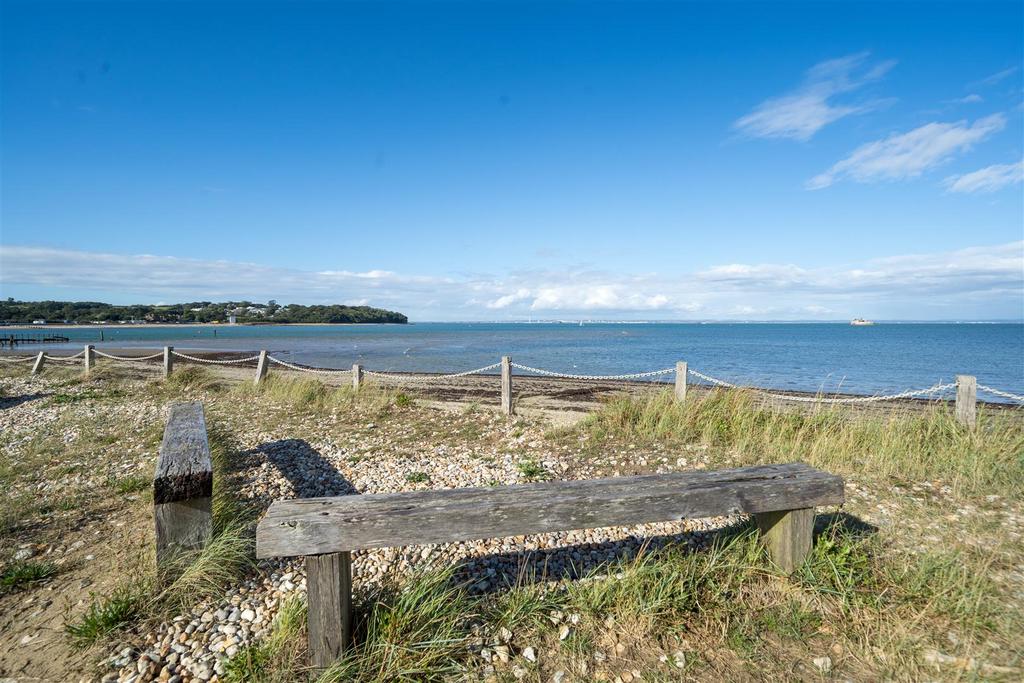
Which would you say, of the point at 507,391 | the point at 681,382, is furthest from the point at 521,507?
the point at 507,391

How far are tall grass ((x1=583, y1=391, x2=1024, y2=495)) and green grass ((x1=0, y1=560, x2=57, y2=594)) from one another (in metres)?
5.99

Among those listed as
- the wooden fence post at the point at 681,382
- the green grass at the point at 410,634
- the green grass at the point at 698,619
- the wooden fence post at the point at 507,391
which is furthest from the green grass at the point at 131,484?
the wooden fence post at the point at 681,382

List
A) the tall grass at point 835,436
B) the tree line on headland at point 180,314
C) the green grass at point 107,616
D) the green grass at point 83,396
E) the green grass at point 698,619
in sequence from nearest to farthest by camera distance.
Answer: the green grass at point 698,619 < the green grass at point 107,616 < the tall grass at point 835,436 < the green grass at point 83,396 < the tree line on headland at point 180,314

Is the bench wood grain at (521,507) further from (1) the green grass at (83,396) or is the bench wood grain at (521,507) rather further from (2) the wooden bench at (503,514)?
(1) the green grass at (83,396)

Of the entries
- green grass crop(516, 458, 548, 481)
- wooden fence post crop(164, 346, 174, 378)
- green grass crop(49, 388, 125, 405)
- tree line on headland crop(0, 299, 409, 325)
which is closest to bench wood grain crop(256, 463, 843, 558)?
green grass crop(516, 458, 548, 481)

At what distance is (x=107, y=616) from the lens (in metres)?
3.01

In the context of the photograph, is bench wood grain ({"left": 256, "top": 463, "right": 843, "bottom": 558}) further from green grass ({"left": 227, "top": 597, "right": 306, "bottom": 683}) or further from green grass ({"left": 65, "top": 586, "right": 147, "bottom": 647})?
green grass ({"left": 65, "top": 586, "right": 147, "bottom": 647})

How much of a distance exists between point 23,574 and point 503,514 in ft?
11.8

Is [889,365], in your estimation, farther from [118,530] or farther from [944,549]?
[118,530]

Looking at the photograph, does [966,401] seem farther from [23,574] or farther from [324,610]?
[23,574]

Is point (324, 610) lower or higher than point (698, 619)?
higher

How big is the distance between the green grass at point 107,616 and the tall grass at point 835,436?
5.57 metres

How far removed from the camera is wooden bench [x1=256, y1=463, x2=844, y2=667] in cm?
266

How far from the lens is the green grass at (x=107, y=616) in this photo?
2.92 metres
